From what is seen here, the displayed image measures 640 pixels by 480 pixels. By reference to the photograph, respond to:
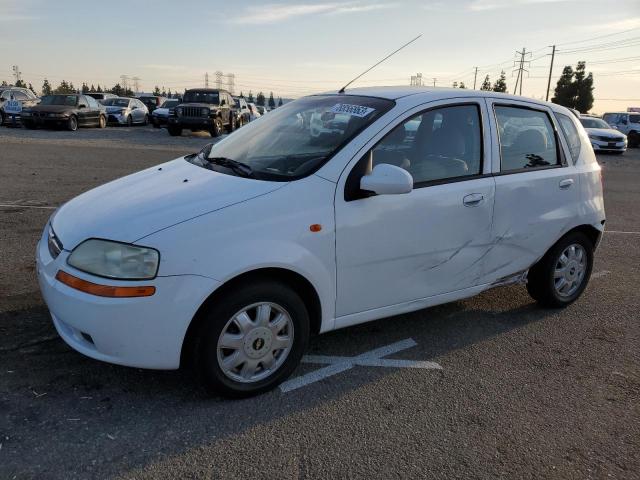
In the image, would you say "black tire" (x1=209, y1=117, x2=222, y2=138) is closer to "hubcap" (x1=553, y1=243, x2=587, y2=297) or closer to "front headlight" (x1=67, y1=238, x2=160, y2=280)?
"hubcap" (x1=553, y1=243, x2=587, y2=297)

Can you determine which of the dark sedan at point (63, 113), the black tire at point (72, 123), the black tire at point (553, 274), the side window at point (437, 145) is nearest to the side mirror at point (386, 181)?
the side window at point (437, 145)

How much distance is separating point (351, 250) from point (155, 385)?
4.49 feet

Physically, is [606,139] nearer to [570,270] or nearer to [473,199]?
[570,270]

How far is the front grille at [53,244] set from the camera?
9.80 ft

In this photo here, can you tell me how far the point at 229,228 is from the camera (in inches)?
110

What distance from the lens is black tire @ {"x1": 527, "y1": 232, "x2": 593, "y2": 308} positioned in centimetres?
437

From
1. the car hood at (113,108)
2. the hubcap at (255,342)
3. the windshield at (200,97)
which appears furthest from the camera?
the car hood at (113,108)

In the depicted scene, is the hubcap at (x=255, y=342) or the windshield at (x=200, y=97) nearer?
the hubcap at (x=255, y=342)

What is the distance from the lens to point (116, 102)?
97.8 ft

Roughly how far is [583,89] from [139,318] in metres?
62.5

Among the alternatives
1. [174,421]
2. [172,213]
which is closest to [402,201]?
[172,213]

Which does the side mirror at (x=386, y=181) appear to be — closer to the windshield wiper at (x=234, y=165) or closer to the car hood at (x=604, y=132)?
the windshield wiper at (x=234, y=165)

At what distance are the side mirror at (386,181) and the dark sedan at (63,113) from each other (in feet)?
74.7

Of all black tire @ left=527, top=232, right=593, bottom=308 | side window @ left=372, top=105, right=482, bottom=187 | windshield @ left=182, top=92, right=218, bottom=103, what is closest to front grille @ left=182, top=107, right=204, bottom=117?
windshield @ left=182, top=92, right=218, bottom=103
